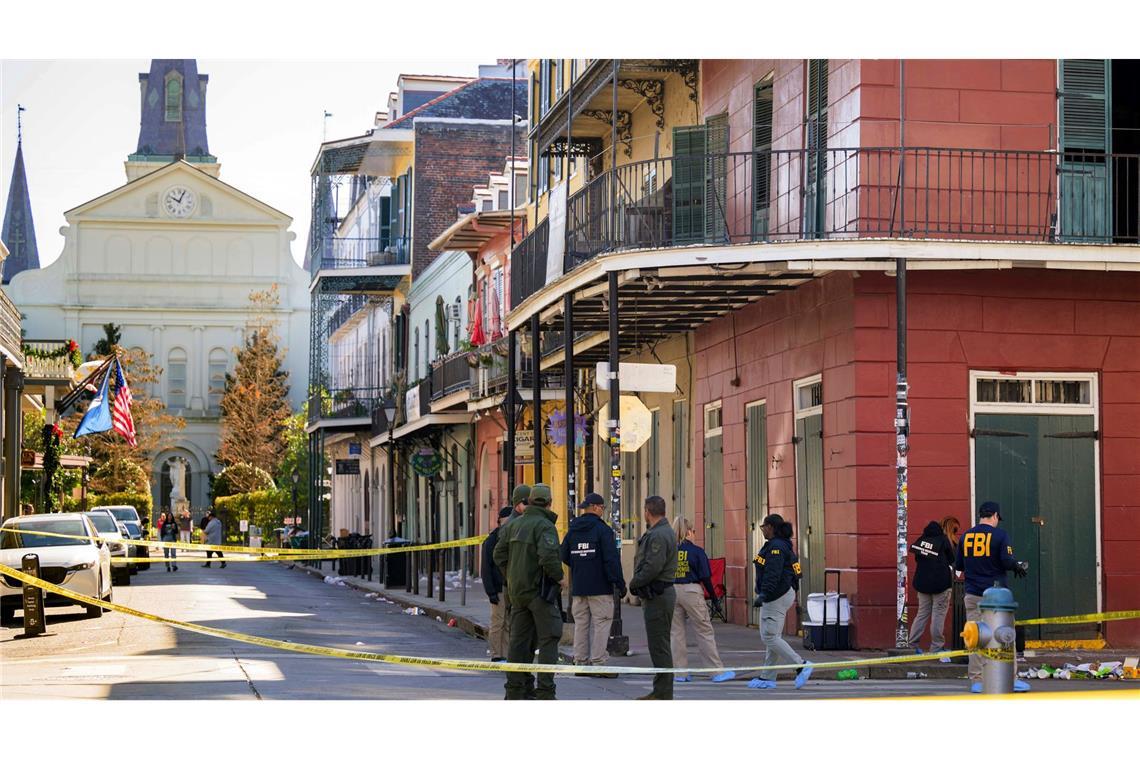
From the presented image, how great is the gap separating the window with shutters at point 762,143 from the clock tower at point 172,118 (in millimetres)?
79971

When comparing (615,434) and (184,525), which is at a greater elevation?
(615,434)

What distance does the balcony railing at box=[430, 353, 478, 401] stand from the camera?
35.3m

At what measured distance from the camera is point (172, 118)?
98.8 meters

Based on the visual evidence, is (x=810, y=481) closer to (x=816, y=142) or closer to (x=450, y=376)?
(x=816, y=142)

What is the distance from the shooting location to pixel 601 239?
20.5 metres

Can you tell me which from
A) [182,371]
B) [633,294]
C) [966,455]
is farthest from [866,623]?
[182,371]

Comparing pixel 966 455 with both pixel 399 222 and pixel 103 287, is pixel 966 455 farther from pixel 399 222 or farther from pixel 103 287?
pixel 103 287

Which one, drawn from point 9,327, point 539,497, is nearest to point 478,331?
point 9,327

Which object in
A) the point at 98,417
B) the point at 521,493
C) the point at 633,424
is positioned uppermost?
the point at 98,417

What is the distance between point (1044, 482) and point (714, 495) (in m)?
6.13

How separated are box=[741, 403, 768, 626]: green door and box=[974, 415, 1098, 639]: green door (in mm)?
3654

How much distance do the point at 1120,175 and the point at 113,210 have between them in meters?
74.1

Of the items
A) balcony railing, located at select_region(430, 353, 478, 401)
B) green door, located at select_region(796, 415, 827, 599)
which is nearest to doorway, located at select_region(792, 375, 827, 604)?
green door, located at select_region(796, 415, 827, 599)

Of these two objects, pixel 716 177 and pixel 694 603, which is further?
pixel 716 177
